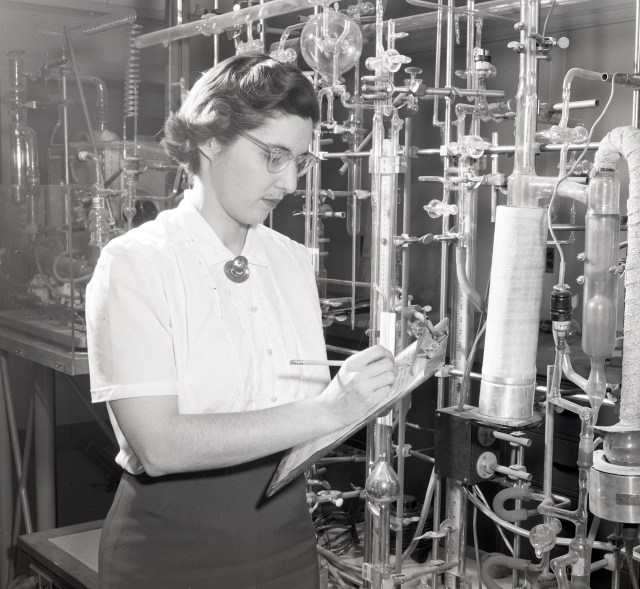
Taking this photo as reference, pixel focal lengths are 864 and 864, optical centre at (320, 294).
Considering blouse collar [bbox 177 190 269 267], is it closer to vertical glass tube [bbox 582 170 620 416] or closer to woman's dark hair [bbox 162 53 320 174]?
woman's dark hair [bbox 162 53 320 174]

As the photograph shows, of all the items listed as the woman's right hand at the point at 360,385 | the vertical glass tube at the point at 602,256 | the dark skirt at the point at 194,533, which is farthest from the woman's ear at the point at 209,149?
the vertical glass tube at the point at 602,256

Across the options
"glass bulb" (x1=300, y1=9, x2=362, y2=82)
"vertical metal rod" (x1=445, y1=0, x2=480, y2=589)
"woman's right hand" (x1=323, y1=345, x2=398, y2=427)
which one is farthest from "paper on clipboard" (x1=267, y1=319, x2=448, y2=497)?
"glass bulb" (x1=300, y1=9, x2=362, y2=82)

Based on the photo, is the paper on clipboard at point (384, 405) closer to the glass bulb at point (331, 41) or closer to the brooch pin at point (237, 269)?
the brooch pin at point (237, 269)

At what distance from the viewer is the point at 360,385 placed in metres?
1.28

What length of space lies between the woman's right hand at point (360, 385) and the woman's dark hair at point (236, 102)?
16.4 inches

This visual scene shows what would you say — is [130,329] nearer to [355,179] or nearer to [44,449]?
[355,179]

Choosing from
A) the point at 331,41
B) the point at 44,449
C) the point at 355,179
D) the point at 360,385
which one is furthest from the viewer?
the point at 44,449

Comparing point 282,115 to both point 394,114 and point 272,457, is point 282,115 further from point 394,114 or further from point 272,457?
point 394,114

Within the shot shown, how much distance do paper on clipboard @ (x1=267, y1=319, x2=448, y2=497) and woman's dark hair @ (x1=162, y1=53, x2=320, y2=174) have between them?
1.42 feet

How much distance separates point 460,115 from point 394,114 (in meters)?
0.19

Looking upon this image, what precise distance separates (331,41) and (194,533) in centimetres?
147

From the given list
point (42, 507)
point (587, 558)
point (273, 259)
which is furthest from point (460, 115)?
point (42, 507)

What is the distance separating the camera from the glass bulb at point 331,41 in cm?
238

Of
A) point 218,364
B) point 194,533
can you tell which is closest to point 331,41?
point 218,364
